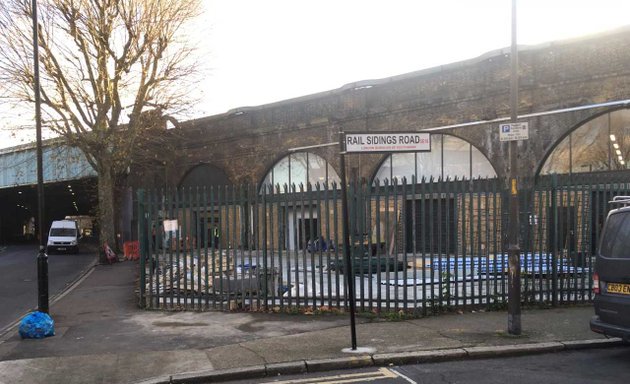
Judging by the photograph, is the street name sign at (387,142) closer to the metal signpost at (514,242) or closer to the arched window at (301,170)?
the metal signpost at (514,242)

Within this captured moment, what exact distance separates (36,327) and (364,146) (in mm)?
6133

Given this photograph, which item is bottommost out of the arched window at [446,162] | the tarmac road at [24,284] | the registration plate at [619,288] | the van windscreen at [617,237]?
the tarmac road at [24,284]

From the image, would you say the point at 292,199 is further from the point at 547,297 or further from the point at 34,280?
the point at 34,280

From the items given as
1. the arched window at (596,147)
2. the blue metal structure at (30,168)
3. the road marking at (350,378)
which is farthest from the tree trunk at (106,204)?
the road marking at (350,378)

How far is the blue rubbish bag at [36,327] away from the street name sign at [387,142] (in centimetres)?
588

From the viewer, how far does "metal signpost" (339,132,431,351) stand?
7379mm

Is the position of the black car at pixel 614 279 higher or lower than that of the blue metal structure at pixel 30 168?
lower

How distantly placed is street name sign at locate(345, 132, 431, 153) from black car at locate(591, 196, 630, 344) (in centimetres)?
271

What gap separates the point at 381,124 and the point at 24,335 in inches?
814

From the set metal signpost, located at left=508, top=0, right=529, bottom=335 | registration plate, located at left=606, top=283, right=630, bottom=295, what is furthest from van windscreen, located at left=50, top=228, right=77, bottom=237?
registration plate, located at left=606, top=283, right=630, bottom=295

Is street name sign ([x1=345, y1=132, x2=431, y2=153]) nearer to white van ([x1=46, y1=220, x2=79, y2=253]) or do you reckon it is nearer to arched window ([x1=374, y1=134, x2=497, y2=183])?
arched window ([x1=374, y1=134, x2=497, y2=183])

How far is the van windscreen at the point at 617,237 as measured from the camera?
657 centimetres

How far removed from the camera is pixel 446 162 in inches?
Result: 987

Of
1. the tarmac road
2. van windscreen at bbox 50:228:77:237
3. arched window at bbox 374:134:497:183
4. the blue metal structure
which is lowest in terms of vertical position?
the tarmac road
